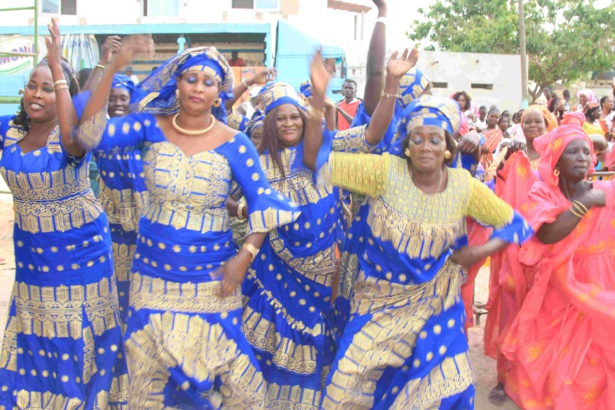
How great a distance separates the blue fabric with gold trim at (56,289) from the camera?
140 inches

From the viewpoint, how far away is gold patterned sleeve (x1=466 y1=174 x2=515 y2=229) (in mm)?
3543

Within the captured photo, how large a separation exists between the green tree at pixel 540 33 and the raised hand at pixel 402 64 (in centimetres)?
2759

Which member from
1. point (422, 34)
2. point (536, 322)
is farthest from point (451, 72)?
point (536, 322)

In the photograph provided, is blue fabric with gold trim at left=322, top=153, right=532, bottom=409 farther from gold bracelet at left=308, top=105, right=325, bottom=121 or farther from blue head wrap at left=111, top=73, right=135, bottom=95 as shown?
blue head wrap at left=111, top=73, right=135, bottom=95

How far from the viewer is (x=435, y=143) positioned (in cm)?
346

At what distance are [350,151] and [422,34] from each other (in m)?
30.2

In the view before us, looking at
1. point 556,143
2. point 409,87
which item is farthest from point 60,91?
point 556,143

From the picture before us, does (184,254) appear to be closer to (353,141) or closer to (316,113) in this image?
(316,113)

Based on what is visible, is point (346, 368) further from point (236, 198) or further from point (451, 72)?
point (451, 72)

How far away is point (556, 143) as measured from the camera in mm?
4102

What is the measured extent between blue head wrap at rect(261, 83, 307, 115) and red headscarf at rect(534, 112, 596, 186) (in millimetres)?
1563

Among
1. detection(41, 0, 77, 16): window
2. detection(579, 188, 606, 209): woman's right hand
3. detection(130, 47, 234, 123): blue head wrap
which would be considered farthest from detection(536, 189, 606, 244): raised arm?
detection(41, 0, 77, 16): window

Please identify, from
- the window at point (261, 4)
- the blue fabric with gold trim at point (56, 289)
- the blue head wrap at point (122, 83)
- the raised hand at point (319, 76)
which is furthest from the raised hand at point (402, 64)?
the window at point (261, 4)

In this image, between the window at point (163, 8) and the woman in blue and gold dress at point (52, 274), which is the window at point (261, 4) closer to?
the window at point (163, 8)
